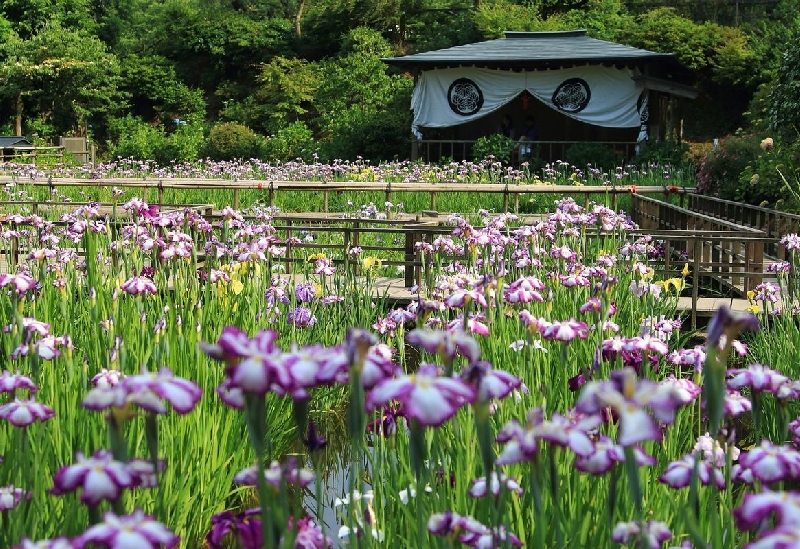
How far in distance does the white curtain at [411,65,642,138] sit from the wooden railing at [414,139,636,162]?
18.6 inches

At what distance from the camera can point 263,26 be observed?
30.2 metres

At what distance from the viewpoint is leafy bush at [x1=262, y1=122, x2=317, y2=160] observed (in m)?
23.3

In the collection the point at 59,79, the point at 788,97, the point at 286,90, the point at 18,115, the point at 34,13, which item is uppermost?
the point at 34,13

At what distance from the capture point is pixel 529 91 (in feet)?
69.2

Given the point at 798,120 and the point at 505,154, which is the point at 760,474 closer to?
the point at 798,120

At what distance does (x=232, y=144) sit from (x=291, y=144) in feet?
5.76

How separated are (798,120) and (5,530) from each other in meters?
10.5

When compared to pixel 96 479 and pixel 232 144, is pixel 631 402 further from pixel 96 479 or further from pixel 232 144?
pixel 232 144

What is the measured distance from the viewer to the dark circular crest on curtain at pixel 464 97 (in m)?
21.4

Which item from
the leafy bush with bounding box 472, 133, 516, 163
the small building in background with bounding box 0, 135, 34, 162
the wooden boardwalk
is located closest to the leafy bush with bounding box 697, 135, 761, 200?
the wooden boardwalk

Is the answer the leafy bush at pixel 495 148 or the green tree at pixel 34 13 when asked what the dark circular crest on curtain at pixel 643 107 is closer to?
the leafy bush at pixel 495 148

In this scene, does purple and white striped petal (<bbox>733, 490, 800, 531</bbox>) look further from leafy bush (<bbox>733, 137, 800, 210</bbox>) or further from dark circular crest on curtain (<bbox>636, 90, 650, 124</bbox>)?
dark circular crest on curtain (<bbox>636, 90, 650, 124</bbox>)

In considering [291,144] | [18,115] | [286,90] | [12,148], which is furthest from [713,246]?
[18,115]

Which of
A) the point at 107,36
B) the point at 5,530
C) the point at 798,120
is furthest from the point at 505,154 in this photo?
the point at 107,36
